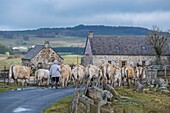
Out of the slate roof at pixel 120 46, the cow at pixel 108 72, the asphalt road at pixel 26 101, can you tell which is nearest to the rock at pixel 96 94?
the asphalt road at pixel 26 101

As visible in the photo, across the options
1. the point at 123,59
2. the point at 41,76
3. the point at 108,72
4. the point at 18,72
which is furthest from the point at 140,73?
the point at 123,59

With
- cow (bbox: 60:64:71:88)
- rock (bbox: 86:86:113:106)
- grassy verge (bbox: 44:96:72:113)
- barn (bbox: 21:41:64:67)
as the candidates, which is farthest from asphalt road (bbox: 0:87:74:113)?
barn (bbox: 21:41:64:67)

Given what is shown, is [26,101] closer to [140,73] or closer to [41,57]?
[140,73]

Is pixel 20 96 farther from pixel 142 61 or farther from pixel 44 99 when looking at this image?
pixel 142 61

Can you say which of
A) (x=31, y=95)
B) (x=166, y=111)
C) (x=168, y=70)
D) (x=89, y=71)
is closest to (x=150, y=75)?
(x=168, y=70)

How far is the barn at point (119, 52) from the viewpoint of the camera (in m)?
80.1

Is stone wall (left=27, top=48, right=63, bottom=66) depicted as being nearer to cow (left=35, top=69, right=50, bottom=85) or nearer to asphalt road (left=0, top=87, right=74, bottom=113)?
cow (left=35, top=69, right=50, bottom=85)

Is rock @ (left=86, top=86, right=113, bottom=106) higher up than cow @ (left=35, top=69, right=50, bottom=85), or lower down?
higher up

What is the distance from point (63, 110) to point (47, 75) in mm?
18767

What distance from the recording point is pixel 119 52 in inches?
3204

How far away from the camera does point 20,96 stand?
26297 mm

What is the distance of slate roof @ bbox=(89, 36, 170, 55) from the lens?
81125mm

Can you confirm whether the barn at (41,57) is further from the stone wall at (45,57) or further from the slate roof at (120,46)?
the slate roof at (120,46)

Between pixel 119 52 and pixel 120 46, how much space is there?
2398 mm
